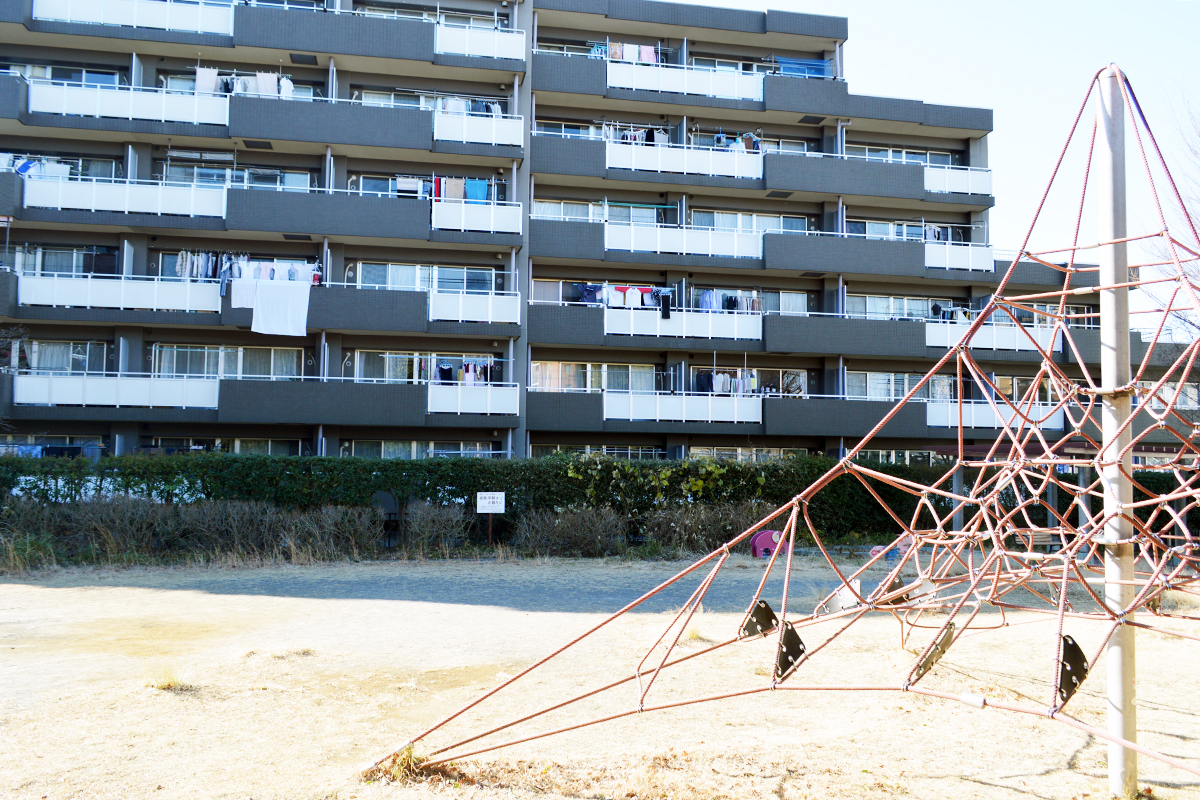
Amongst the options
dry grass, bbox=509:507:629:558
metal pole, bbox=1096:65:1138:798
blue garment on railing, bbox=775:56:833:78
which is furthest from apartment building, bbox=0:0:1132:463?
metal pole, bbox=1096:65:1138:798

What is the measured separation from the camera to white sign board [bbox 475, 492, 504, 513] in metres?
19.3

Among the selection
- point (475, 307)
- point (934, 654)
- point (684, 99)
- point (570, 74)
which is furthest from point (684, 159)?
point (934, 654)

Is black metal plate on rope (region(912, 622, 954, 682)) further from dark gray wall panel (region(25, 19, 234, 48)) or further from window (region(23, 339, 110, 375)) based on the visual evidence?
dark gray wall panel (region(25, 19, 234, 48))

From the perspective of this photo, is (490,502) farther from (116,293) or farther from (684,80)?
(684,80)

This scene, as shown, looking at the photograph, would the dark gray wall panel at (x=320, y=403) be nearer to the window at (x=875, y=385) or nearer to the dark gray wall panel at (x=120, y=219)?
the dark gray wall panel at (x=120, y=219)

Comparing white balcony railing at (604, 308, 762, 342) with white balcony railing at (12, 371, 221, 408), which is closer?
Result: white balcony railing at (12, 371, 221, 408)

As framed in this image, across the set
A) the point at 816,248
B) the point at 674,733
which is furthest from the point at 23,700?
the point at 816,248

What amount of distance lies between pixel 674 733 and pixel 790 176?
25574 millimetres

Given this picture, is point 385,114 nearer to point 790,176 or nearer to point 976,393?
point 790,176

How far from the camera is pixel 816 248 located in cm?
2952

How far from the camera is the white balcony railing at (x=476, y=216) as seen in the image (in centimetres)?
2705

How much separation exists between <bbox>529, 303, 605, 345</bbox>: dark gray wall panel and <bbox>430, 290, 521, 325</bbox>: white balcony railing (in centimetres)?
95

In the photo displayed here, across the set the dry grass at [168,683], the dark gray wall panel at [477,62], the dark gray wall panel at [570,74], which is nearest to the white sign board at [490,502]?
the dry grass at [168,683]

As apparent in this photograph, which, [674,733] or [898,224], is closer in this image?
[674,733]
